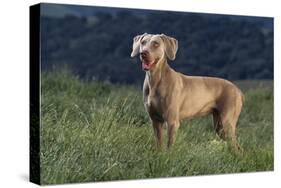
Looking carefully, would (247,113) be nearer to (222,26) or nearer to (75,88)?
(222,26)

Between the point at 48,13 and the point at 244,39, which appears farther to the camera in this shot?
the point at 244,39

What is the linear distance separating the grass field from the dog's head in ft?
1.15

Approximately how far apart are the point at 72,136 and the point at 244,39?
2488 mm

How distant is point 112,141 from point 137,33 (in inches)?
47.2

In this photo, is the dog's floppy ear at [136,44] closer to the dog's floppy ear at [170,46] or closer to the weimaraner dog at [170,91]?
the weimaraner dog at [170,91]

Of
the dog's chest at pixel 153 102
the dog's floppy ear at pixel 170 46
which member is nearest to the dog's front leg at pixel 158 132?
the dog's chest at pixel 153 102

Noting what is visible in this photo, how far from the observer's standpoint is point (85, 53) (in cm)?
888

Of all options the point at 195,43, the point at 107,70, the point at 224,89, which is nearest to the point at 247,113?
the point at 224,89

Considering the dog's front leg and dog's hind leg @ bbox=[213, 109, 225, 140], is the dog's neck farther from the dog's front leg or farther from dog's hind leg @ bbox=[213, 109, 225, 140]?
dog's hind leg @ bbox=[213, 109, 225, 140]

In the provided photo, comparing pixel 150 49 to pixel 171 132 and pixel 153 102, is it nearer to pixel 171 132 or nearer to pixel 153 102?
pixel 153 102

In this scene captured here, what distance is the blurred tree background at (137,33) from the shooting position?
8703 millimetres

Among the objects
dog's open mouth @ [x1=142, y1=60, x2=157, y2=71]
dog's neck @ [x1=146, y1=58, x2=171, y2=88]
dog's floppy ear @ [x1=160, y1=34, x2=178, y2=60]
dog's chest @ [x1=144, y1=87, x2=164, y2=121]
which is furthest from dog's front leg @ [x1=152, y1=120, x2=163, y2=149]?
dog's floppy ear @ [x1=160, y1=34, x2=178, y2=60]

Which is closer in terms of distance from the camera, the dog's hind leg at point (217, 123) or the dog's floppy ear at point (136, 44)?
the dog's floppy ear at point (136, 44)

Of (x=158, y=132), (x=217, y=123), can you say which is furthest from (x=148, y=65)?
(x=217, y=123)
